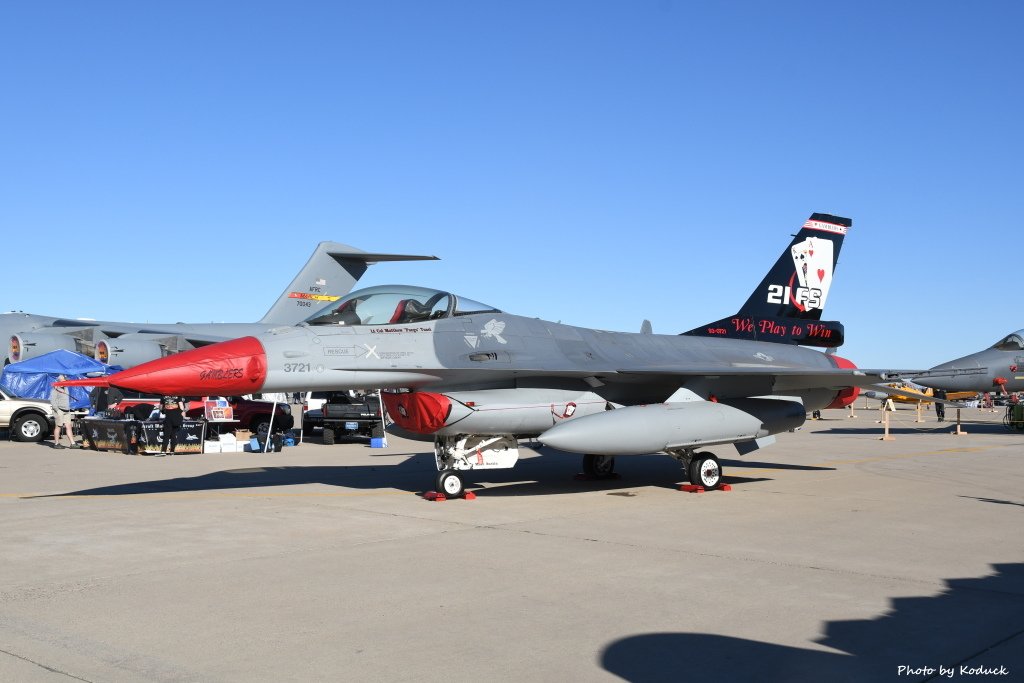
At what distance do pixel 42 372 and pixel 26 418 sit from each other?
1.51 m

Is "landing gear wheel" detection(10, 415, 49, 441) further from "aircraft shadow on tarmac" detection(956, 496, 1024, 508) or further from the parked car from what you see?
"aircraft shadow on tarmac" detection(956, 496, 1024, 508)

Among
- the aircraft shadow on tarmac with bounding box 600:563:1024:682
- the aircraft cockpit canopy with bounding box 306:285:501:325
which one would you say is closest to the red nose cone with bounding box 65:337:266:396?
the aircraft cockpit canopy with bounding box 306:285:501:325

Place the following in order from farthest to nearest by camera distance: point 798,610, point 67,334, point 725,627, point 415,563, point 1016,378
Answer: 1. point 67,334
2. point 1016,378
3. point 415,563
4. point 798,610
5. point 725,627

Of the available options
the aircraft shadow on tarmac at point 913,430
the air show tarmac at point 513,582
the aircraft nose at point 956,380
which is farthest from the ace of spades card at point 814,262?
the aircraft shadow on tarmac at point 913,430

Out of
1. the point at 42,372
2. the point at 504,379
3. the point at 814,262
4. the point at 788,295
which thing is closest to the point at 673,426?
the point at 504,379

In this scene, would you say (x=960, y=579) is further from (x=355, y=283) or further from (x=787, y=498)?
(x=355, y=283)

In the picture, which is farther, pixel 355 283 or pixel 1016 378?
pixel 355 283

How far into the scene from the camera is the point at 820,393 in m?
13.1

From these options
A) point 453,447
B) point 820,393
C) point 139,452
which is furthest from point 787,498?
point 139,452

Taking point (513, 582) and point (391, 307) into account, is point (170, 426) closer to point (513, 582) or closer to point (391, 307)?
point (391, 307)

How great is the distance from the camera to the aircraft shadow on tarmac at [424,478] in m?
11.9

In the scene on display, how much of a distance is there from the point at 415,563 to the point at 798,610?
9.46 feet

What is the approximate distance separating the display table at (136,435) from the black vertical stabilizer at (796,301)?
35.4 feet

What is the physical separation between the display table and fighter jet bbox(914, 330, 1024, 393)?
1747 centimetres
